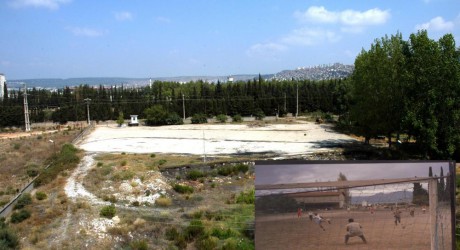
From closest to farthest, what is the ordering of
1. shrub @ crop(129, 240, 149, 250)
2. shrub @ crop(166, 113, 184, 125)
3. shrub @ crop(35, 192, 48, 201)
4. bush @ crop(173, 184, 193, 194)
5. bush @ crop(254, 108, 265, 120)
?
shrub @ crop(129, 240, 149, 250)
shrub @ crop(35, 192, 48, 201)
bush @ crop(173, 184, 193, 194)
shrub @ crop(166, 113, 184, 125)
bush @ crop(254, 108, 265, 120)

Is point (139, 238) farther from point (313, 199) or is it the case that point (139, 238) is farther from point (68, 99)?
Answer: point (68, 99)

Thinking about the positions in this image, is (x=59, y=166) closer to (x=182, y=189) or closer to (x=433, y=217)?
(x=182, y=189)

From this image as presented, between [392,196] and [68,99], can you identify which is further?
[68,99]

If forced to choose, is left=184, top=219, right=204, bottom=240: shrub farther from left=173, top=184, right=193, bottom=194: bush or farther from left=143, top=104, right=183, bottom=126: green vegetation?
left=143, top=104, right=183, bottom=126: green vegetation

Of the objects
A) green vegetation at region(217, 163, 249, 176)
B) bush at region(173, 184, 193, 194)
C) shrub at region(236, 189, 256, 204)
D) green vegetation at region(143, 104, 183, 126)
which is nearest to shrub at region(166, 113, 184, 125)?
green vegetation at region(143, 104, 183, 126)

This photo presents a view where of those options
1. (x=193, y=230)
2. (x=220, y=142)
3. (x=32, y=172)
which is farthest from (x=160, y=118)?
(x=193, y=230)

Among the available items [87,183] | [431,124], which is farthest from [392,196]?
[431,124]
